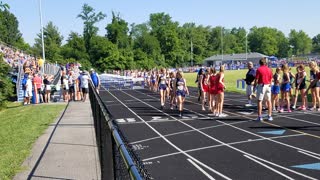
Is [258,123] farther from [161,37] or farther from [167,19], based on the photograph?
[167,19]

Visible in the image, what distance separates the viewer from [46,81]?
23.4m

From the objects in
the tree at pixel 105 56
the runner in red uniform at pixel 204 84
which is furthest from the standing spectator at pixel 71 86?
the tree at pixel 105 56

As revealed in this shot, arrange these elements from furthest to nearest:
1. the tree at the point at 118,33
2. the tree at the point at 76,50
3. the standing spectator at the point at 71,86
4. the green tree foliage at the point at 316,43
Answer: the green tree foliage at the point at 316,43
the tree at the point at 118,33
the tree at the point at 76,50
the standing spectator at the point at 71,86

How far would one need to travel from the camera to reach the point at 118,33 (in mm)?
100875

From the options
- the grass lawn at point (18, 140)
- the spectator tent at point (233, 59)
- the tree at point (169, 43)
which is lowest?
the grass lawn at point (18, 140)

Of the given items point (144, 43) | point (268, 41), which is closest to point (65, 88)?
point (144, 43)

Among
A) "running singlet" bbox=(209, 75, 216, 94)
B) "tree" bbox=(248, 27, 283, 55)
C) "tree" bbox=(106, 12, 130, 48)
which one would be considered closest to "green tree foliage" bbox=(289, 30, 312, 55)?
"tree" bbox=(248, 27, 283, 55)

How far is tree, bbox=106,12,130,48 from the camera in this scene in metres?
100

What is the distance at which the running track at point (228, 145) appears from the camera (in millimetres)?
7863

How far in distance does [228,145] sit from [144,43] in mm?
99162

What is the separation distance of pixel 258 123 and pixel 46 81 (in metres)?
13.6

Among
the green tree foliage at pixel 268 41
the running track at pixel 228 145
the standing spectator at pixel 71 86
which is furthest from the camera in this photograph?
the green tree foliage at pixel 268 41

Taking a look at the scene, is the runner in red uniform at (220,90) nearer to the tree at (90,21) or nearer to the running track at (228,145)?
the running track at (228,145)

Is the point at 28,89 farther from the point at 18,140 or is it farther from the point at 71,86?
the point at 18,140
